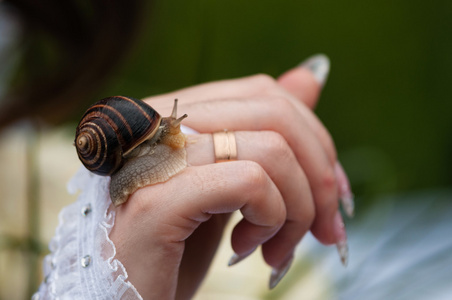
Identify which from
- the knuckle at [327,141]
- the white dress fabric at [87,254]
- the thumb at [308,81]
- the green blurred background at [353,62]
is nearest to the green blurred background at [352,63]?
the green blurred background at [353,62]

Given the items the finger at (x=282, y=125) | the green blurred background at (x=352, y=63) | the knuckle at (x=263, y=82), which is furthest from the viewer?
the green blurred background at (x=352, y=63)

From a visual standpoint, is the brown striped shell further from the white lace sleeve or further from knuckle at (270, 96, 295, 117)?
knuckle at (270, 96, 295, 117)

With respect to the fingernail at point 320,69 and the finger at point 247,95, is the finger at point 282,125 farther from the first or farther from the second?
the fingernail at point 320,69

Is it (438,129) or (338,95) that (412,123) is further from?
(338,95)

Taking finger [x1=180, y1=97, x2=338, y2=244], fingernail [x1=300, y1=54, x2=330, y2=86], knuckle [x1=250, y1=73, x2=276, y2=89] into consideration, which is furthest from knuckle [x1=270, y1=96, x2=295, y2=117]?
fingernail [x1=300, y1=54, x2=330, y2=86]

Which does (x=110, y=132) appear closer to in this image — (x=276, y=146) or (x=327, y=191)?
(x=276, y=146)

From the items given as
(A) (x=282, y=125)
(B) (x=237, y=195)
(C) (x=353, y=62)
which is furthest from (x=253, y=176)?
(C) (x=353, y=62)
